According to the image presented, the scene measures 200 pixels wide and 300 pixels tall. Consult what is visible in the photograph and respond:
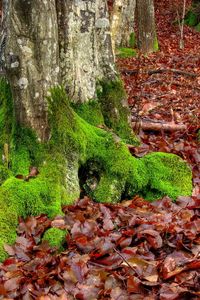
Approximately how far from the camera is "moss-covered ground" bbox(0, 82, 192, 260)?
4824mm

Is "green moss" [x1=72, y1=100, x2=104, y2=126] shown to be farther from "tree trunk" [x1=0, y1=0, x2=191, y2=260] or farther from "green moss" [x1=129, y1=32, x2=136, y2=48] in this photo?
"green moss" [x1=129, y1=32, x2=136, y2=48]

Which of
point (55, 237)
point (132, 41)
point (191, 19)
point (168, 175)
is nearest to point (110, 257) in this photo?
point (55, 237)

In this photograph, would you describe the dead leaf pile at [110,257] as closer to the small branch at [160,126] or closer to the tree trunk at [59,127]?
the tree trunk at [59,127]

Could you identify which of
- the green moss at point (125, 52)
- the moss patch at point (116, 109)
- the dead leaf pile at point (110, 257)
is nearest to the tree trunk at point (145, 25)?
the green moss at point (125, 52)

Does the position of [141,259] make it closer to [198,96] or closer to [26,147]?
[26,147]

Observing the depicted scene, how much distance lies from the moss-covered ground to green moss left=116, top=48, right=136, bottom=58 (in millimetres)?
10141

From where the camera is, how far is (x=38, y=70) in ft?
16.6

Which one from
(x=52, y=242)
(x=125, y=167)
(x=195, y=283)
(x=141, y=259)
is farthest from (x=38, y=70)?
(x=195, y=283)

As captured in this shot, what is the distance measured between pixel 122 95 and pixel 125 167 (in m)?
1.27

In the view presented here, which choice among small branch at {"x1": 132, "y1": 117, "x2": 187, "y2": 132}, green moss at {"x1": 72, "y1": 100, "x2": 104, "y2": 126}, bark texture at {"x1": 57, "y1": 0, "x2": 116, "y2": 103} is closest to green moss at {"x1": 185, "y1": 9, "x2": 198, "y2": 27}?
small branch at {"x1": 132, "y1": 117, "x2": 187, "y2": 132}

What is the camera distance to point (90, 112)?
5.99 meters

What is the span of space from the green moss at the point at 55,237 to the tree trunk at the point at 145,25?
40.0 feet

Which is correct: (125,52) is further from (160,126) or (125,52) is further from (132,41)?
(160,126)

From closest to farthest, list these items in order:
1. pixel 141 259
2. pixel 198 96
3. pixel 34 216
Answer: pixel 141 259 < pixel 34 216 < pixel 198 96
